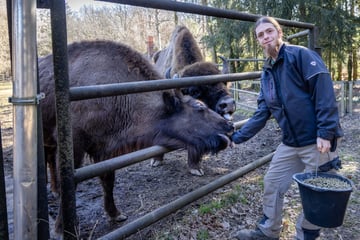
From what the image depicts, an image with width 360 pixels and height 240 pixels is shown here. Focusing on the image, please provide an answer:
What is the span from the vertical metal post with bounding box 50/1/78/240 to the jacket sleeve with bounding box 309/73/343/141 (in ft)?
6.10

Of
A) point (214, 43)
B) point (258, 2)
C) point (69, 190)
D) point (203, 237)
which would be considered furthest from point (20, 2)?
point (214, 43)

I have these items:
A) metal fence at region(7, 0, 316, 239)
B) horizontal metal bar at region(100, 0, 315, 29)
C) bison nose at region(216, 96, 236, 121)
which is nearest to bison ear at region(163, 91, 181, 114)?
metal fence at region(7, 0, 316, 239)

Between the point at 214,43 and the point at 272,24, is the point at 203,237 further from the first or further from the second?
the point at 214,43

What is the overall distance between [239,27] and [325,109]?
11.3 metres

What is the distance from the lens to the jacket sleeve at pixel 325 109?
2.43 metres

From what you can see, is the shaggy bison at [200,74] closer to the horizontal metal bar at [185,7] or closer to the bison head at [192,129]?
the bison head at [192,129]

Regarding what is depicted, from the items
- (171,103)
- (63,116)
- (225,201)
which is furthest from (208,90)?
(63,116)

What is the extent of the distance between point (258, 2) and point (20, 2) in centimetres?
1132

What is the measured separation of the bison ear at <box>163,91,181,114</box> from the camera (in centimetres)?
320

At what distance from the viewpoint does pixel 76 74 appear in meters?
3.47

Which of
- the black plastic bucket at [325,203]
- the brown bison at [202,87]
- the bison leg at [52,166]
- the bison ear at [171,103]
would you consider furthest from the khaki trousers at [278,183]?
the bison leg at [52,166]

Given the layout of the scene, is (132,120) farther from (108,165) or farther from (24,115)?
(24,115)

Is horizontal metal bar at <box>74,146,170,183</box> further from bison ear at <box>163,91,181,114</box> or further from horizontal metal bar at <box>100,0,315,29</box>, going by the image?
horizontal metal bar at <box>100,0,315,29</box>

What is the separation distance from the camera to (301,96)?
261 centimetres
